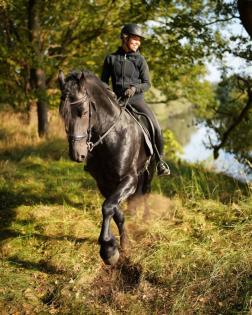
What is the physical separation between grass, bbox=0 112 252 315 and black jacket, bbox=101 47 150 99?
7.71ft

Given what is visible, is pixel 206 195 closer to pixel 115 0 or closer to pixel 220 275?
pixel 220 275

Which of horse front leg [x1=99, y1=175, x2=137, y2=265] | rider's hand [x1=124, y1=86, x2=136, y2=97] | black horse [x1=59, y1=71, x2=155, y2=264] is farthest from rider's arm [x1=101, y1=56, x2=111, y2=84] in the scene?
horse front leg [x1=99, y1=175, x2=137, y2=265]

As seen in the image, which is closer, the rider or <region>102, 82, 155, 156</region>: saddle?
the rider

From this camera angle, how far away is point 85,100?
4.93m

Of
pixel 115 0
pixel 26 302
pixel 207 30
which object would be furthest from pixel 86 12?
pixel 26 302

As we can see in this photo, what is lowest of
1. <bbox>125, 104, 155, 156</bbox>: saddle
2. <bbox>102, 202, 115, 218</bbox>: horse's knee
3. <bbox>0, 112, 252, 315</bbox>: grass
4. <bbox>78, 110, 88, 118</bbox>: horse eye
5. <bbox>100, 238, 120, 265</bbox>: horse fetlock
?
<bbox>0, 112, 252, 315</bbox>: grass

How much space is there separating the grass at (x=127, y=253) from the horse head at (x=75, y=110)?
190 cm

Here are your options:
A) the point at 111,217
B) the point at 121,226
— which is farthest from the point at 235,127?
the point at 111,217

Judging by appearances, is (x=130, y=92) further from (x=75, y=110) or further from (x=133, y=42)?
(x=75, y=110)

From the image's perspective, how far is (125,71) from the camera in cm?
621

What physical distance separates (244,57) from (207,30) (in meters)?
1.36

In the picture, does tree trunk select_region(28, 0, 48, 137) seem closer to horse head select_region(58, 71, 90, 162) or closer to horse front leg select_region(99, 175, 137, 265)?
horse front leg select_region(99, 175, 137, 265)

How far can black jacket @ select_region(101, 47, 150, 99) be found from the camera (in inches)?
244

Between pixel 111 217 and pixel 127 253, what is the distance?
123 cm
